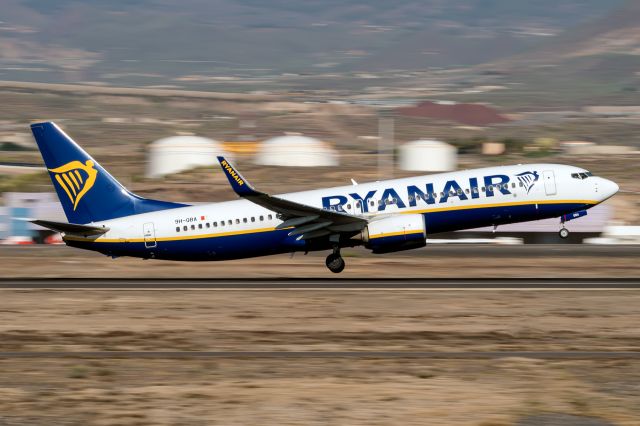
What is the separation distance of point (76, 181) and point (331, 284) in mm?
12086

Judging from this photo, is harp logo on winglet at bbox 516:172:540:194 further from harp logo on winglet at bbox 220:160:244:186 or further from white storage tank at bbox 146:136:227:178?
white storage tank at bbox 146:136:227:178

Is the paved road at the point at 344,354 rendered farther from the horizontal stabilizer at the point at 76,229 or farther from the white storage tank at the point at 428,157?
the white storage tank at the point at 428,157

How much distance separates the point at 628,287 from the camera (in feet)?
131

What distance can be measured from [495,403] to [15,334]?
595 inches

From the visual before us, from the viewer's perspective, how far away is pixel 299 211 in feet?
138

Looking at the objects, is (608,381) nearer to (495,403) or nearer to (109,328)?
(495,403)

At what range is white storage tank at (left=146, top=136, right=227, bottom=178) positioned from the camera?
116 metres

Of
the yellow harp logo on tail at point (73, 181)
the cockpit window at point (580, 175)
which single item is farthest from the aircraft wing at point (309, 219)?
the cockpit window at point (580, 175)

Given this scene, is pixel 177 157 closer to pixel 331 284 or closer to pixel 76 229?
pixel 76 229

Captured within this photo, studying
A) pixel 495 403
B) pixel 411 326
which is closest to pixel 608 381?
pixel 495 403

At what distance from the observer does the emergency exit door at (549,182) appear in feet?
144

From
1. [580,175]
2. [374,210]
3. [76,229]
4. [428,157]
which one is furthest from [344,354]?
[428,157]

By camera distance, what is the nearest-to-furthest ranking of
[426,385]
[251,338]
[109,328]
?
[426,385] < [251,338] < [109,328]

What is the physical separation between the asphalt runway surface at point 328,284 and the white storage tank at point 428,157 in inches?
3092
